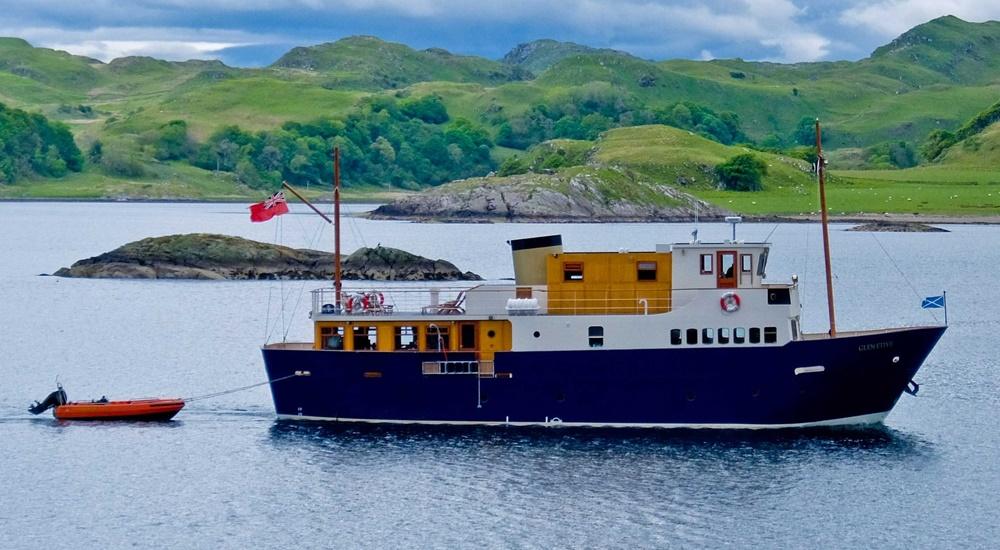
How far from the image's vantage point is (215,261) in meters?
108

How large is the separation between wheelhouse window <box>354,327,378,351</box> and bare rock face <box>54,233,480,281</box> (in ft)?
182

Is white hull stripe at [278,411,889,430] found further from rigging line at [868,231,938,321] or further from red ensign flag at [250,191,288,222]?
rigging line at [868,231,938,321]

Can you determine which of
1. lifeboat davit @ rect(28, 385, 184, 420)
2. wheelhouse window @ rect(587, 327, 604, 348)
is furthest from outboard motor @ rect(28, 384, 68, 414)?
wheelhouse window @ rect(587, 327, 604, 348)

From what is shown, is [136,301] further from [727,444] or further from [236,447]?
[727,444]

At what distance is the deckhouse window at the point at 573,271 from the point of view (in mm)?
47000

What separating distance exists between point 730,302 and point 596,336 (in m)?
4.03

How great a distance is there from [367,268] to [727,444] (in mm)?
60005

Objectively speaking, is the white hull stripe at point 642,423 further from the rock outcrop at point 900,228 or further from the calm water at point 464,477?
the rock outcrop at point 900,228

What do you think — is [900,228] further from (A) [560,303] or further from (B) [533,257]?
(A) [560,303]

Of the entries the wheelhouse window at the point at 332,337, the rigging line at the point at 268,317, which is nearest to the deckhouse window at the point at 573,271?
the wheelhouse window at the point at 332,337

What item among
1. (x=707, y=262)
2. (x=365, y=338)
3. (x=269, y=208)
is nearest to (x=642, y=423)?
(x=707, y=262)

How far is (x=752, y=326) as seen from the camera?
45094 mm

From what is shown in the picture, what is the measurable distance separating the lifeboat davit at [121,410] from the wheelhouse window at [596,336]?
13.8m

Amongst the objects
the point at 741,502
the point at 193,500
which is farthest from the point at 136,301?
the point at 741,502
